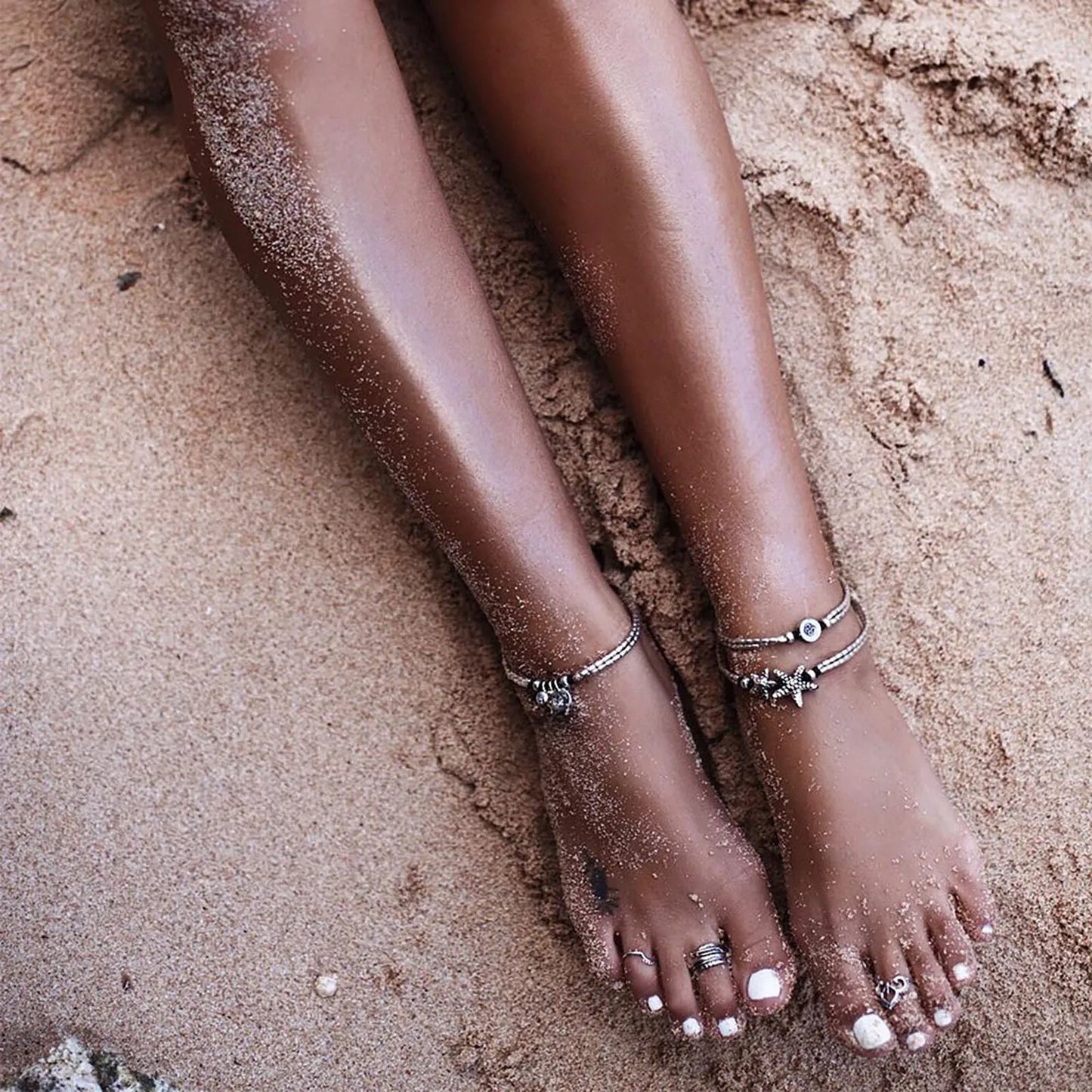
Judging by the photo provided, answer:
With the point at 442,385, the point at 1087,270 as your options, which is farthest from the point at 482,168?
the point at 1087,270

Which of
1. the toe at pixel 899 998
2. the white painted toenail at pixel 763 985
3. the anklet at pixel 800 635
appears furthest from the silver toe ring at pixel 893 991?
the anklet at pixel 800 635

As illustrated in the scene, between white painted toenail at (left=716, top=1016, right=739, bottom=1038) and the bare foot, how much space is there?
0.30 feet

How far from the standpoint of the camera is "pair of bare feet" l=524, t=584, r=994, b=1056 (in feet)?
3.83

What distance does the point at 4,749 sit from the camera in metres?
1.18

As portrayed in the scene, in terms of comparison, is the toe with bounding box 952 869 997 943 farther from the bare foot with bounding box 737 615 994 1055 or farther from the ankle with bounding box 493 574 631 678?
the ankle with bounding box 493 574 631 678

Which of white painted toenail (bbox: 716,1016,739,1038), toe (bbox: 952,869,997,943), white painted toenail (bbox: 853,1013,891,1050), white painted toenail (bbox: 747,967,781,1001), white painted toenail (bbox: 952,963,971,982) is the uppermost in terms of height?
toe (bbox: 952,869,997,943)

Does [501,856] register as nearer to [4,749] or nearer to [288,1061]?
[288,1061]

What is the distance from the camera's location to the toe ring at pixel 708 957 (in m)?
1.18

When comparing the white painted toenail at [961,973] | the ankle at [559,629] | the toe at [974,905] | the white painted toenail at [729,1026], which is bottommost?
the white painted toenail at [729,1026]

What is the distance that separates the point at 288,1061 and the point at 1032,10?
136 cm

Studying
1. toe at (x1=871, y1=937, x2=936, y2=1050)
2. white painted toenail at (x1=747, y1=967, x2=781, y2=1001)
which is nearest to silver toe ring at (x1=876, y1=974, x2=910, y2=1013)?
toe at (x1=871, y1=937, x2=936, y2=1050)

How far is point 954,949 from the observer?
1.17m

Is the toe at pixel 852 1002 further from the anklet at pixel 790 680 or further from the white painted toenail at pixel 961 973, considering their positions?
the anklet at pixel 790 680

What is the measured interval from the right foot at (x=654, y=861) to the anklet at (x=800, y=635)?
93mm
